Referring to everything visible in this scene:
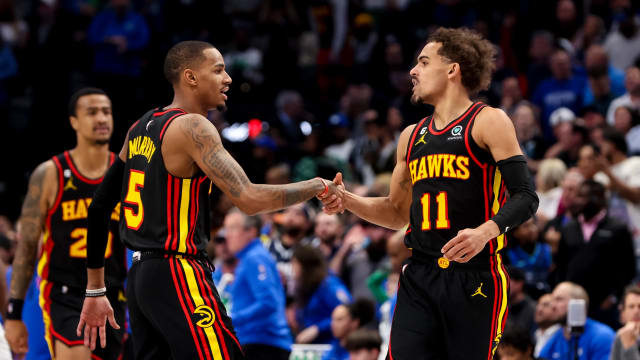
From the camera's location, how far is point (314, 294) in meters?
10.0

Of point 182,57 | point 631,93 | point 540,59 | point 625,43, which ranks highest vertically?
point 625,43

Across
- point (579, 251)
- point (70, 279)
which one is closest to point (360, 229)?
point (579, 251)

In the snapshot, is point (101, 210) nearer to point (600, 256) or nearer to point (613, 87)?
point (600, 256)

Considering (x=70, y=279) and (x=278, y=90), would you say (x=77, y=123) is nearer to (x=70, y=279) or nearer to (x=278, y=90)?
(x=70, y=279)

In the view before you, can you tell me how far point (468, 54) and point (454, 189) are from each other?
91 cm

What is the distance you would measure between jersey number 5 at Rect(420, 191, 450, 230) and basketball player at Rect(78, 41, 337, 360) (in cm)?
68

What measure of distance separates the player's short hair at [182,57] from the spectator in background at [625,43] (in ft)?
32.6

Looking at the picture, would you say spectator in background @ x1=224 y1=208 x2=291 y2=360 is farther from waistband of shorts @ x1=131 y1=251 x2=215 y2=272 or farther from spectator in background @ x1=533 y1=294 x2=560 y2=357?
waistband of shorts @ x1=131 y1=251 x2=215 y2=272

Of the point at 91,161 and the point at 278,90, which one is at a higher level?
the point at 278,90

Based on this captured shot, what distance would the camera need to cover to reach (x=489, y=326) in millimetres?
5172

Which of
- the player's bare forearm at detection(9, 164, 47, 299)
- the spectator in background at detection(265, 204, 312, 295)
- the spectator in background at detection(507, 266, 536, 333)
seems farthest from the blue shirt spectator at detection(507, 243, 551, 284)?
the player's bare forearm at detection(9, 164, 47, 299)

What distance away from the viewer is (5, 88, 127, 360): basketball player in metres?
6.80

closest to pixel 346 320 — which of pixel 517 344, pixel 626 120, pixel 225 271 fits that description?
pixel 225 271

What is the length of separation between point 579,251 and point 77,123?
5.09m
